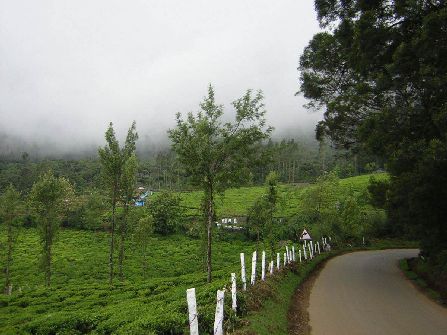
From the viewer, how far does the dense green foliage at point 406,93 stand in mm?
13523

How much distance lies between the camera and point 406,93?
16109 mm

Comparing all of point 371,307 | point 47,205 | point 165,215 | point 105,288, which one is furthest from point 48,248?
point 165,215

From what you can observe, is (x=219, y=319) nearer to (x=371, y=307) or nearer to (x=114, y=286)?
(x=371, y=307)

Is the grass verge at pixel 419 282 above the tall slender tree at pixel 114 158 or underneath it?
underneath

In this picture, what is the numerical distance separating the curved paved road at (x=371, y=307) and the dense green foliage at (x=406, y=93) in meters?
3.18

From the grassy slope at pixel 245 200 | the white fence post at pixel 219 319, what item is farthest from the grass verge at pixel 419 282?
the grassy slope at pixel 245 200

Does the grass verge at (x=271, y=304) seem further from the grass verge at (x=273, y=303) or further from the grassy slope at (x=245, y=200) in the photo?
the grassy slope at (x=245, y=200)

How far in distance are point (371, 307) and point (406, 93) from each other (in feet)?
29.2

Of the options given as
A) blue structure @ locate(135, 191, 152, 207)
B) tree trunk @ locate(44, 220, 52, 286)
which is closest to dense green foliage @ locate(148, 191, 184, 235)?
blue structure @ locate(135, 191, 152, 207)

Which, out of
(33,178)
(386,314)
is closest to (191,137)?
(386,314)

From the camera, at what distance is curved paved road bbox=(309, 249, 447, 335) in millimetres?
11617

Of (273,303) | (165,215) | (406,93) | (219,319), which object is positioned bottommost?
(273,303)

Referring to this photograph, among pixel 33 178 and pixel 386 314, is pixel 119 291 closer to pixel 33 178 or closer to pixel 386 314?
pixel 386 314

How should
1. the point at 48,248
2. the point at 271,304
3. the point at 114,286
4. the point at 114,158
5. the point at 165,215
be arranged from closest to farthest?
the point at 271,304 < the point at 114,286 < the point at 114,158 < the point at 48,248 < the point at 165,215
